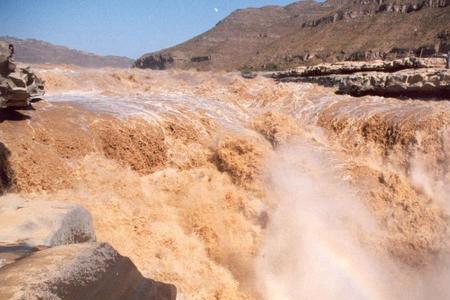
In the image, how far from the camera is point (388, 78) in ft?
38.6

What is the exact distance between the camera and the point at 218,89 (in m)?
14.3

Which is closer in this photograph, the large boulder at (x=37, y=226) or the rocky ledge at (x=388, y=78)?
the large boulder at (x=37, y=226)

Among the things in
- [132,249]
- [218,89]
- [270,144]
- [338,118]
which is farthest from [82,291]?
[218,89]

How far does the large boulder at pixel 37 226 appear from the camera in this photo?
405 cm

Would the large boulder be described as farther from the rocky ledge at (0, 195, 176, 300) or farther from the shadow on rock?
the shadow on rock

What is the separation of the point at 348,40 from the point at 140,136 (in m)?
49.0

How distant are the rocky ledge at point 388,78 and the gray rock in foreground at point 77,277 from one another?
8385 mm

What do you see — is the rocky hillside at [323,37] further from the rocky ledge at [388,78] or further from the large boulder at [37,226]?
the large boulder at [37,226]

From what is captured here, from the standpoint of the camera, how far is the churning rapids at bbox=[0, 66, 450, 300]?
22.2 ft

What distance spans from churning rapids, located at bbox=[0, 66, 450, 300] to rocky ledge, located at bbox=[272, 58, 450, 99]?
0.47m

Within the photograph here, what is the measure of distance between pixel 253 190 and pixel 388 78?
17.4ft

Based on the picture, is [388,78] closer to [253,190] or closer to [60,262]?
[253,190]

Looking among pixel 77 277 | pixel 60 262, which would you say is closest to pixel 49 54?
pixel 60 262

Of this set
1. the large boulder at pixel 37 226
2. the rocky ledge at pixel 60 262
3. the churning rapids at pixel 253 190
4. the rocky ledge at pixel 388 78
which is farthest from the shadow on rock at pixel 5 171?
the rocky ledge at pixel 388 78
